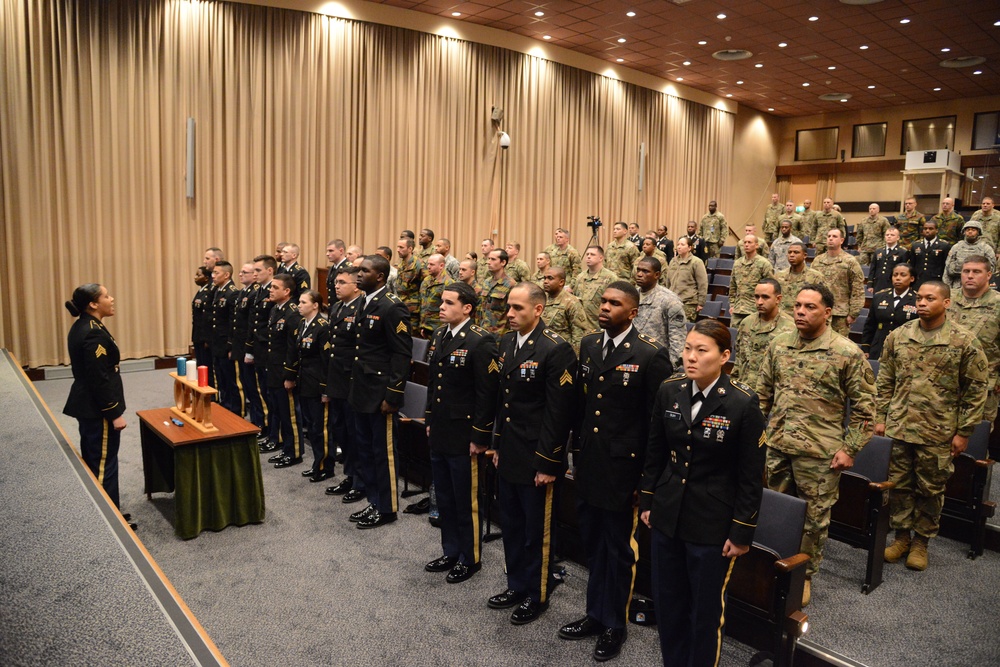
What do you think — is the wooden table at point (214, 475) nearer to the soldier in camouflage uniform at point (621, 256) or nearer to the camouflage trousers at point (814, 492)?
the camouflage trousers at point (814, 492)

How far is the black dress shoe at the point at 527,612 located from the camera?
3.17 m

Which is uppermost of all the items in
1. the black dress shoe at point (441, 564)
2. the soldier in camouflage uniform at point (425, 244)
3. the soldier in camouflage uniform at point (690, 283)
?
the soldier in camouflage uniform at point (425, 244)

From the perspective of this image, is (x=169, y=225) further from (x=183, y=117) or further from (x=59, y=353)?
(x=59, y=353)

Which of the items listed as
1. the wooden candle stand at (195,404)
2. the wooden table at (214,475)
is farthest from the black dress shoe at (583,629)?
the wooden candle stand at (195,404)

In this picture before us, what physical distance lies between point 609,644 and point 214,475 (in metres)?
2.51

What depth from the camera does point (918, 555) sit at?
3.80 m

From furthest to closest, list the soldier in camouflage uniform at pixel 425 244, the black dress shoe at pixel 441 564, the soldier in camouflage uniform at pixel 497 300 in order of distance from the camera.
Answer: the soldier in camouflage uniform at pixel 425 244
the soldier in camouflage uniform at pixel 497 300
the black dress shoe at pixel 441 564

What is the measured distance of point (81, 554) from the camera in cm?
223

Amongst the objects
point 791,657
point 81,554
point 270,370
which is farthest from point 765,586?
point 270,370

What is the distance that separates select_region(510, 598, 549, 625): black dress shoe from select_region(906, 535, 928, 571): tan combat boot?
6.94 ft

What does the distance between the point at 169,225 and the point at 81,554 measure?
751 cm

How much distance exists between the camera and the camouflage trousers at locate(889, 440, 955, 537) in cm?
379

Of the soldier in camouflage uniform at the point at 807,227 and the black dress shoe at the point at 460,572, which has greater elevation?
the soldier in camouflage uniform at the point at 807,227

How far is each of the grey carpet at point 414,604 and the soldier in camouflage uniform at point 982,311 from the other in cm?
128
